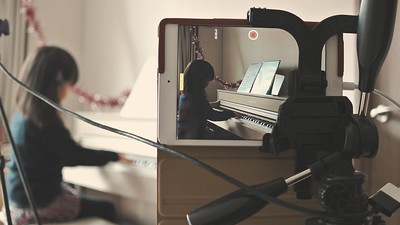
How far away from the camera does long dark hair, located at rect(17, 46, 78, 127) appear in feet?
4.56

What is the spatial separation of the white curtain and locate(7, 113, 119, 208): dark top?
593 mm

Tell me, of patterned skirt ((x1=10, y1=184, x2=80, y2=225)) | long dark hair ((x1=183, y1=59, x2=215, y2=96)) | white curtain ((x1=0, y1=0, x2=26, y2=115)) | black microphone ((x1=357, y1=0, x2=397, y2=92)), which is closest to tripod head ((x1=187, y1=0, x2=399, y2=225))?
black microphone ((x1=357, y1=0, x2=397, y2=92))

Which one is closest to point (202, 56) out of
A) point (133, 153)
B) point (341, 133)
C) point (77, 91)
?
point (341, 133)

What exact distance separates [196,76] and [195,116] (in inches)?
1.9

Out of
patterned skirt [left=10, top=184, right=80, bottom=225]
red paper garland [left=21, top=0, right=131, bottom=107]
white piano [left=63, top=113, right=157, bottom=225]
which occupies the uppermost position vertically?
red paper garland [left=21, top=0, right=131, bottom=107]

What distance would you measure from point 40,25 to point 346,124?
200 centimetres

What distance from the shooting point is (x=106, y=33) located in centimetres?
203

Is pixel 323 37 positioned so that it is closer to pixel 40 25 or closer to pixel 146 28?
pixel 146 28

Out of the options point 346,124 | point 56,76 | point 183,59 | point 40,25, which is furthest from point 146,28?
point 346,124

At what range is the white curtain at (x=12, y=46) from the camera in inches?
75.7

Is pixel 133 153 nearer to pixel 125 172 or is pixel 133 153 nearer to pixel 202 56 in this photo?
pixel 125 172

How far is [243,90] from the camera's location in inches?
18.3

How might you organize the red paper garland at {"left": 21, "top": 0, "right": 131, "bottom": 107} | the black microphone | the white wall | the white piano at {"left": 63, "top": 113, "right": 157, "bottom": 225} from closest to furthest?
the black microphone, the white piano at {"left": 63, "top": 113, "right": 157, "bottom": 225}, the white wall, the red paper garland at {"left": 21, "top": 0, "right": 131, "bottom": 107}

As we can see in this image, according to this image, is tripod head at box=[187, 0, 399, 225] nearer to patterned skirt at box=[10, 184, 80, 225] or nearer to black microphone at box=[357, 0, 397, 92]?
black microphone at box=[357, 0, 397, 92]
